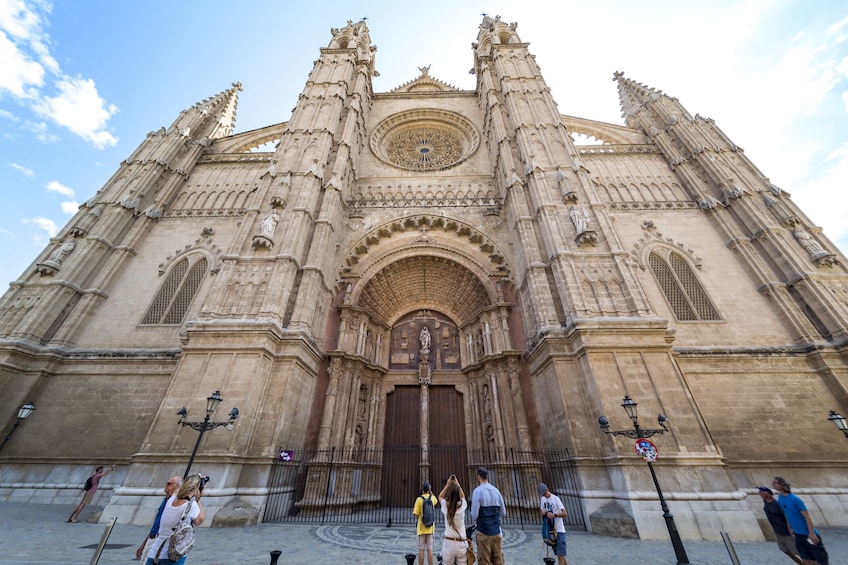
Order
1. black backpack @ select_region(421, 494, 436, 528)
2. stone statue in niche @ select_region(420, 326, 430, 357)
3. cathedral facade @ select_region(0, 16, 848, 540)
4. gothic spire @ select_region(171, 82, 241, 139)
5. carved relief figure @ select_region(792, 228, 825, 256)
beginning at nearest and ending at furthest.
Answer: black backpack @ select_region(421, 494, 436, 528) < cathedral facade @ select_region(0, 16, 848, 540) < carved relief figure @ select_region(792, 228, 825, 256) < stone statue in niche @ select_region(420, 326, 430, 357) < gothic spire @ select_region(171, 82, 241, 139)

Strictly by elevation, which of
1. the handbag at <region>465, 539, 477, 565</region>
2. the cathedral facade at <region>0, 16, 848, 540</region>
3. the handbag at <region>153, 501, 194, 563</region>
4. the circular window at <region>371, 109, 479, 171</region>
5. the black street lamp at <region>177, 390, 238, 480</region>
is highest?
the circular window at <region>371, 109, 479, 171</region>

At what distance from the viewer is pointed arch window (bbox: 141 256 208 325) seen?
45.6 ft

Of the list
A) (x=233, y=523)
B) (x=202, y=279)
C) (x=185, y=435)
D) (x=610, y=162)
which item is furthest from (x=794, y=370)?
(x=202, y=279)

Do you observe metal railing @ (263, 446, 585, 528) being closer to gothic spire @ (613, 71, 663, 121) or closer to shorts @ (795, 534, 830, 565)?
shorts @ (795, 534, 830, 565)

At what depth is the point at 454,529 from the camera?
14.6 feet

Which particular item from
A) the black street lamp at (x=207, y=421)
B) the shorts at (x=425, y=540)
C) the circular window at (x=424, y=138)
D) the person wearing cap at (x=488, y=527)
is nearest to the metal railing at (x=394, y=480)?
the black street lamp at (x=207, y=421)

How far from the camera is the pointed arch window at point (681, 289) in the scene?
13281 millimetres

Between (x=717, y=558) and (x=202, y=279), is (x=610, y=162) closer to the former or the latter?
(x=717, y=558)

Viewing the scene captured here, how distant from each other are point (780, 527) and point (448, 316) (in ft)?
42.1

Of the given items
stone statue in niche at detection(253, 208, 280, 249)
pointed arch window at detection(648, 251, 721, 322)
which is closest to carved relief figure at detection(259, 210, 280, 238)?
stone statue in niche at detection(253, 208, 280, 249)

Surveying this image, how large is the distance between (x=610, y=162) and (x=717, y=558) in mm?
18269

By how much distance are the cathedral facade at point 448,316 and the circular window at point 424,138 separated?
192 cm

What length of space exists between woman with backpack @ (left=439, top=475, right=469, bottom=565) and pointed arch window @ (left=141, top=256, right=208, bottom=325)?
13.9 m

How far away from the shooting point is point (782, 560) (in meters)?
5.81
